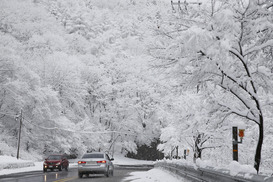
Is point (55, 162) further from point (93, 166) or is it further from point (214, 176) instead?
point (214, 176)

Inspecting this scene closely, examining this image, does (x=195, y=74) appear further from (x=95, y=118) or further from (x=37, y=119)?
(x=95, y=118)

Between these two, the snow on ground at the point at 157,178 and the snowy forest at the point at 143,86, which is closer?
the snowy forest at the point at 143,86

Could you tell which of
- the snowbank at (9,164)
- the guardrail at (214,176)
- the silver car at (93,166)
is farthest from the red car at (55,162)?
the guardrail at (214,176)

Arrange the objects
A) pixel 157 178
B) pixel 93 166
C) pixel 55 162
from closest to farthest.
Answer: pixel 157 178
pixel 93 166
pixel 55 162

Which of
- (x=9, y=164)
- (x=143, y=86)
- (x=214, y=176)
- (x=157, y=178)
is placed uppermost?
(x=143, y=86)

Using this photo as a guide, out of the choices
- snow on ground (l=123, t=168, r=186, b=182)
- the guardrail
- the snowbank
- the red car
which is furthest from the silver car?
the red car

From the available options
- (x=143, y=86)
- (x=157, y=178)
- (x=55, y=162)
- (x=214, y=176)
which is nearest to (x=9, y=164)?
(x=55, y=162)

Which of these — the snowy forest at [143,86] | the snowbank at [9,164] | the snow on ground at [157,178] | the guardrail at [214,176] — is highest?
the snowy forest at [143,86]

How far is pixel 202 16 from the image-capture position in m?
10.2

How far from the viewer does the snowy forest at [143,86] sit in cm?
984

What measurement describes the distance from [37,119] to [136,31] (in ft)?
219

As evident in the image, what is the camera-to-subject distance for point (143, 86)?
69.8 m

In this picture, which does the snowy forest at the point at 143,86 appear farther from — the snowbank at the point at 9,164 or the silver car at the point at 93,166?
the snowbank at the point at 9,164

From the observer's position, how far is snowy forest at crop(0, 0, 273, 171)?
9.84 m
